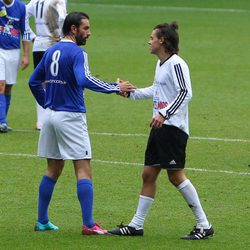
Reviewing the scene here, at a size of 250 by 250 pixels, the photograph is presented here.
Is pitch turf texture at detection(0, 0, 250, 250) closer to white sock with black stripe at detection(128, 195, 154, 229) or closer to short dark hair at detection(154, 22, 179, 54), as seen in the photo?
white sock with black stripe at detection(128, 195, 154, 229)

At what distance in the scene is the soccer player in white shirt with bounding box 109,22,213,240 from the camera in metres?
10.1

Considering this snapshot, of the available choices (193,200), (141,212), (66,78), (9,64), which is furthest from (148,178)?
(9,64)

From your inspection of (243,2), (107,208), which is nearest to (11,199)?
(107,208)

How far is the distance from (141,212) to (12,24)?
25.3 feet

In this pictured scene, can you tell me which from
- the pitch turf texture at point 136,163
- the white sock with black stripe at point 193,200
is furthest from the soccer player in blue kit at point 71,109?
the white sock with black stripe at point 193,200

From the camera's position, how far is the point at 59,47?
10.4 meters

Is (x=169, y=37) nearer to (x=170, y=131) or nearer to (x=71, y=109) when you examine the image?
(x=170, y=131)

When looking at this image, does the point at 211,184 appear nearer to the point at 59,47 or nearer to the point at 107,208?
the point at 107,208

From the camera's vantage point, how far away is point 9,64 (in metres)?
17.4

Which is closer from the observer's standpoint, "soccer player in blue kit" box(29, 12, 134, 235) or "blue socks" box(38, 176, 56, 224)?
"soccer player in blue kit" box(29, 12, 134, 235)

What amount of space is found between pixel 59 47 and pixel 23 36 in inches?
287

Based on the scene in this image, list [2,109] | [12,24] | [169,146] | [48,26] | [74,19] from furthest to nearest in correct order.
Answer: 1. [48,26]
2. [12,24]
3. [2,109]
4. [74,19]
5. [169,146]

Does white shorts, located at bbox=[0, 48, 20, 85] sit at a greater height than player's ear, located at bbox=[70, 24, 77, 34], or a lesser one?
lesser

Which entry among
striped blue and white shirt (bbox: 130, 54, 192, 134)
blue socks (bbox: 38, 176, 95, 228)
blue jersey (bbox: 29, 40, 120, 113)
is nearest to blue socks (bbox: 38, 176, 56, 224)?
blue socks (bbox: 38, 176, 95, 228)
